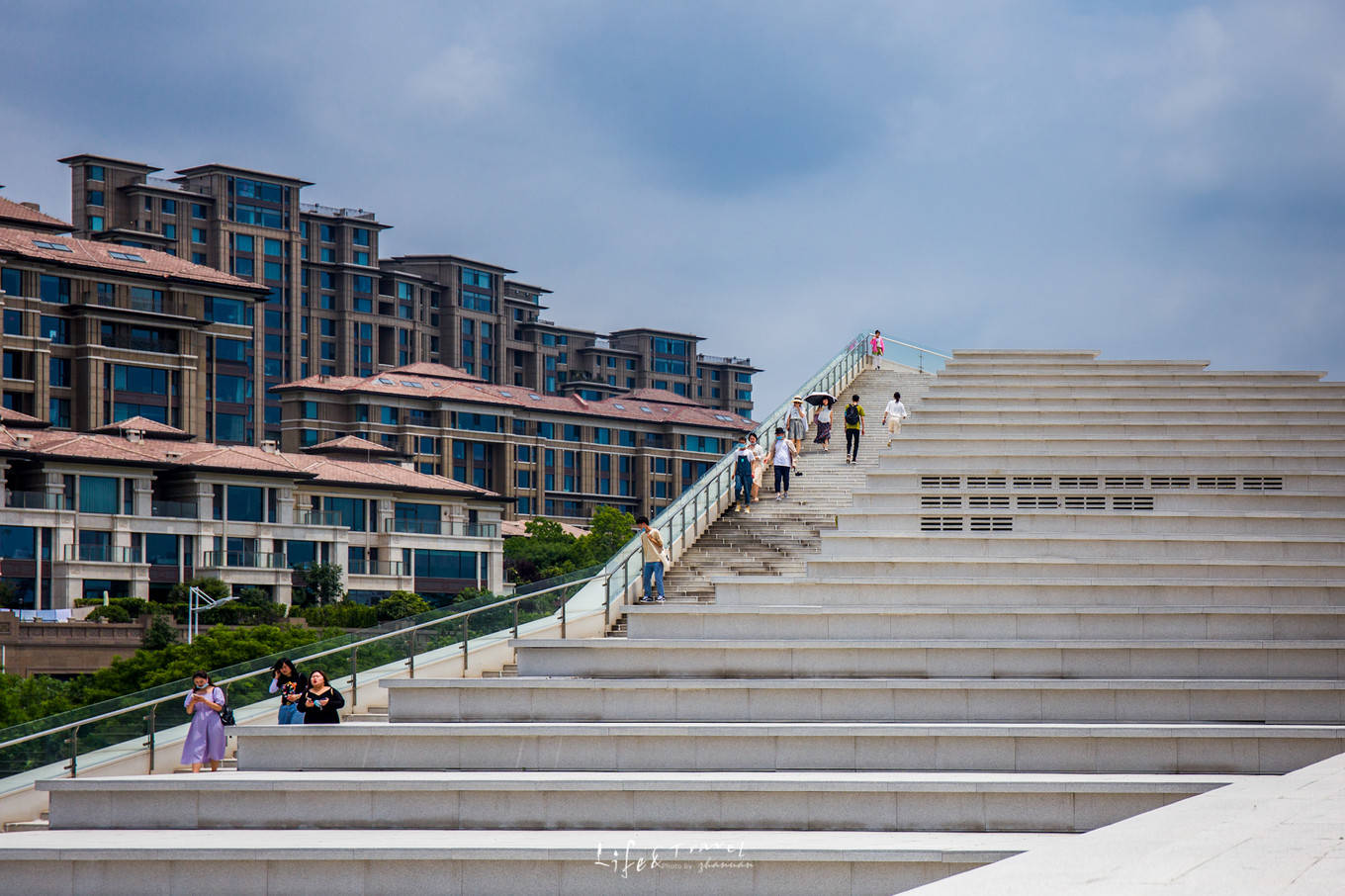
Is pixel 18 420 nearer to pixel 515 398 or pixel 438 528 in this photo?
pixel 438 528

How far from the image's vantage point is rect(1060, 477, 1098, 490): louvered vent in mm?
24609

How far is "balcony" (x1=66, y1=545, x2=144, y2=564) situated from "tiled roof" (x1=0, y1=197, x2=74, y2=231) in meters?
28.1

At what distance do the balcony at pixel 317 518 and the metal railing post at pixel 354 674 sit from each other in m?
78.1

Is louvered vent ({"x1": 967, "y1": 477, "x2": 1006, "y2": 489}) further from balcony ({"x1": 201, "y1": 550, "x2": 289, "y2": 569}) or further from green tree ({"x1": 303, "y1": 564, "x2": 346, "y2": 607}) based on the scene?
green tree ({"x1": 303, "y1": 564, "x2": 346, "y2": 607})

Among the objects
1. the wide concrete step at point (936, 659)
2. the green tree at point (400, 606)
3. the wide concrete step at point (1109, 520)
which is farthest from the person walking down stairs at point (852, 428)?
the green tree at point (400, 606)

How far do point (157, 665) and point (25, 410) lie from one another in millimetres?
40222

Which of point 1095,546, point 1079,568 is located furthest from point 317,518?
point 1079,568

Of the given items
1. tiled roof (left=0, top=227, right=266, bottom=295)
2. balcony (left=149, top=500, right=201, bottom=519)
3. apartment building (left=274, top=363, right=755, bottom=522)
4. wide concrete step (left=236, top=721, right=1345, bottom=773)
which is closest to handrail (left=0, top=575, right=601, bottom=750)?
wide concrete step (left=236, top=721, right=1345, bottom=773)

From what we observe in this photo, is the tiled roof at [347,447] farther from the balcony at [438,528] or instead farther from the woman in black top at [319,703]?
the woman in black top at [319,703]

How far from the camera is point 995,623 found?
17.5m

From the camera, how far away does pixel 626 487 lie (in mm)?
151875

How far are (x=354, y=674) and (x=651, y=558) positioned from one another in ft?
14.2

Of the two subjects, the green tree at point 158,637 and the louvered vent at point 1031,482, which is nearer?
the louvered vent at point 1031,482

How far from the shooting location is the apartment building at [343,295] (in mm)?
129500
